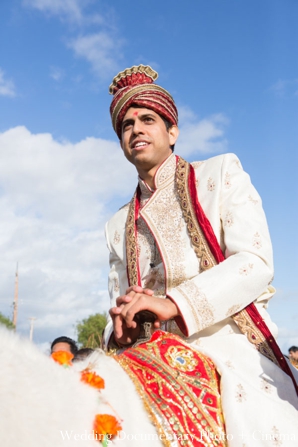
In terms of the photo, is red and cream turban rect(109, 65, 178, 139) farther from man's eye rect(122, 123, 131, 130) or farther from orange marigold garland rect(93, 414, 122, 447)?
orange marigold garland rect(93, 414, 122, 447)

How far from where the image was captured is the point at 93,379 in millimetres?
1723

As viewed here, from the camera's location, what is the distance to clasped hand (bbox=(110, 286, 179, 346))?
2303mm

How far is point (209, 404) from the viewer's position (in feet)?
6.73

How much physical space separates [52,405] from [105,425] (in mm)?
222

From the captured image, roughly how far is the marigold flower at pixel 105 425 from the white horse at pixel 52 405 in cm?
2

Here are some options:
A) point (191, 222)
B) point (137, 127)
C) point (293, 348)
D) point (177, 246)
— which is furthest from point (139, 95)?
point (293, 348)

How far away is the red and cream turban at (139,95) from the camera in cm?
317

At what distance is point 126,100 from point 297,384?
200 cm

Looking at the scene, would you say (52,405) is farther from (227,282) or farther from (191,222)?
(191,222)

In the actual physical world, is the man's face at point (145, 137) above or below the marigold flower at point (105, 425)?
above

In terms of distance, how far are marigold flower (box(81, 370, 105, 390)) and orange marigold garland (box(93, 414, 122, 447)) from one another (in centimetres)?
14

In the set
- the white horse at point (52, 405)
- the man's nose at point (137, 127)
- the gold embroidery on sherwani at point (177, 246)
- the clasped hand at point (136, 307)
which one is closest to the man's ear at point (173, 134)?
the gold embroidery on sherwani at point (177, 246)

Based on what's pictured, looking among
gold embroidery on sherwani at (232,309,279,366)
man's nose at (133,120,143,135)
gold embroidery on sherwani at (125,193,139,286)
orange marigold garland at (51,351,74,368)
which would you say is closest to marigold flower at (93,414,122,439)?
orange marigold garland at (51,351,74,368)

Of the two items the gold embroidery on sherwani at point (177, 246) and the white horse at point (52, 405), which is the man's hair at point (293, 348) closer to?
the gold embroidery on sherwani at point (177, 246)
